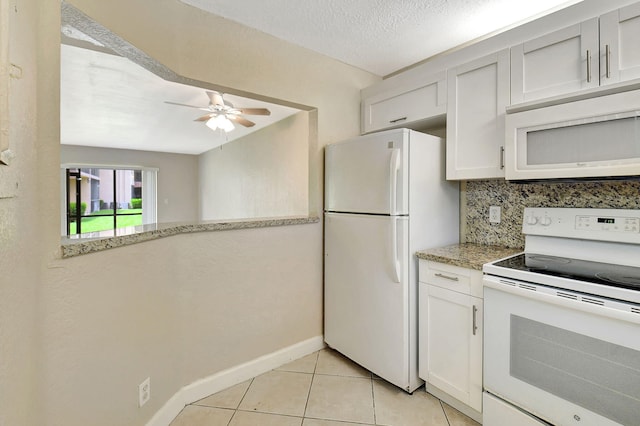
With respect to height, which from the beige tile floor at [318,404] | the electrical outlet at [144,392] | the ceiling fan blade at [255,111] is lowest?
the beige tile floor at [318,404]

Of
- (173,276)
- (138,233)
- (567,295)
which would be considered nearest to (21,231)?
(138,233)

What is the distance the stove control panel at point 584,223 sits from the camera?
1.44 metres

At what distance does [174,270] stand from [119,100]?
2.74 meters

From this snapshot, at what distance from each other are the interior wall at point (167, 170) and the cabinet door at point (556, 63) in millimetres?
6805

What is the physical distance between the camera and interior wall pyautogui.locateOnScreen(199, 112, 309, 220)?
4047 mm

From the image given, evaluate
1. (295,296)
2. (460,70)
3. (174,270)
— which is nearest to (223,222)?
(174,270)

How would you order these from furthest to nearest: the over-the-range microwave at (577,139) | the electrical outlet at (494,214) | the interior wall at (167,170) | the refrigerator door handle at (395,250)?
the interior wall at (167,170) < the electrical outlet at (494,214) < the refrigerator door handle at (395,250) < the over-the-range microwave at (577,139)

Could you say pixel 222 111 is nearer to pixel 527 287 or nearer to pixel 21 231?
pixel 21 231

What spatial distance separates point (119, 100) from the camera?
3.39 m

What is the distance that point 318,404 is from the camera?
1.80 meters

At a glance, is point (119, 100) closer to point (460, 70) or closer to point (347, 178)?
point (347, 178)

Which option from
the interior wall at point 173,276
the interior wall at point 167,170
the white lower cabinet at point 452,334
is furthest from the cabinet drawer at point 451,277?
the interior wall at point 167,170

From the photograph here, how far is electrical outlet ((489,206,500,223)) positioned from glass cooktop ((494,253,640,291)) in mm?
378

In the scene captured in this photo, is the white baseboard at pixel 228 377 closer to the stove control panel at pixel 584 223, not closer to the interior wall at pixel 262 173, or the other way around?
the stove control panel at pixel 584 223
